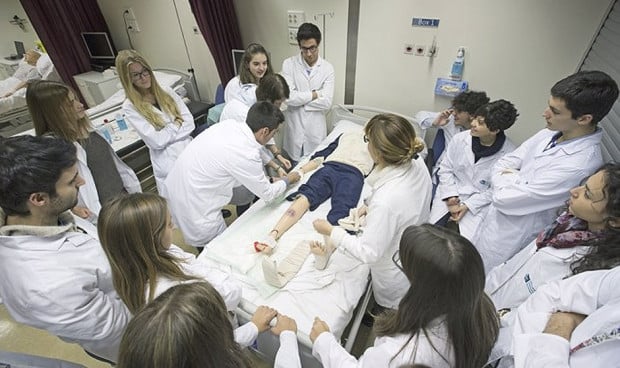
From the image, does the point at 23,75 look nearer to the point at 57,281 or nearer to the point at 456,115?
the point at 57,281

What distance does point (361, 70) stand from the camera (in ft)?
9.43

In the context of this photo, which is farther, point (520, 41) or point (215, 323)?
point (520, 41)

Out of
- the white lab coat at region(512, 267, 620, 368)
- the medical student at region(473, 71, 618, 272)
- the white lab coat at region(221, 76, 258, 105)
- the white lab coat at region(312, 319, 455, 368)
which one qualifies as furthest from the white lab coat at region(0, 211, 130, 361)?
the medical student at region(473, 71, 618, 272)

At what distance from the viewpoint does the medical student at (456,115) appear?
7.20 feet

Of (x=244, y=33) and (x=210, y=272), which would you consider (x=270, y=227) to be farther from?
(x=244, y=33)

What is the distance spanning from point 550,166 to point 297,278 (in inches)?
53.7

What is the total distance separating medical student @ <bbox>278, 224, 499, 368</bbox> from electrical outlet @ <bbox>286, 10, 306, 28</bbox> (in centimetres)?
264

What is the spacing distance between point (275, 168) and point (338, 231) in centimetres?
131

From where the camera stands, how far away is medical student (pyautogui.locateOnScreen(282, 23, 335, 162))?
2.46 m

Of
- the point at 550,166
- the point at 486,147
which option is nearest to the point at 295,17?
the point at 486,147

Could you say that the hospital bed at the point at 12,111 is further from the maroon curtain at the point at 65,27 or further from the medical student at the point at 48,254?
the medical student at the point at 48,254

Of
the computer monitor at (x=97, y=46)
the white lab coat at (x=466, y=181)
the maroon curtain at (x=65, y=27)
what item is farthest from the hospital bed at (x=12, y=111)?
the white lab coat at (x=466, y=181)

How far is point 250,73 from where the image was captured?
7.78ft

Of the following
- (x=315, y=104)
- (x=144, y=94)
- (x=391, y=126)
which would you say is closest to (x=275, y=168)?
(x=315, y=104)
